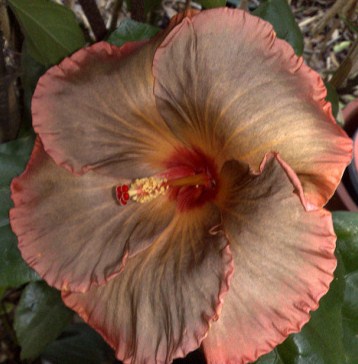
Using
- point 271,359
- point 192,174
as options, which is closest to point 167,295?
point 192,174

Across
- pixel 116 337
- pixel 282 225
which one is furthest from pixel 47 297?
pixel 282 225

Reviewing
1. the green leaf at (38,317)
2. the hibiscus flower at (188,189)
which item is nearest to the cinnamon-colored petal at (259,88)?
the hibiscus flower at (188,189)

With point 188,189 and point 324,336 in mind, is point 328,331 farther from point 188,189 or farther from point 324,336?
point 188,189

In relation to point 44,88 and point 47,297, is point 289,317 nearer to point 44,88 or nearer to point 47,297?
point 44,88

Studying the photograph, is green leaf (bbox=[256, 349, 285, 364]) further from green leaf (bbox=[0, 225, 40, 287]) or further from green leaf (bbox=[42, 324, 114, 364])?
green leaf (bbox=[42, 324, 114, 364])

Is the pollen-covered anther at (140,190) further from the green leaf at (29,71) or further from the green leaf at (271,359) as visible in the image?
the green leaf at (29,71)
